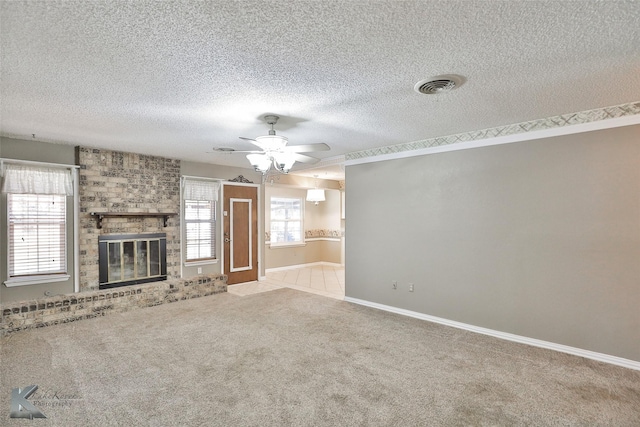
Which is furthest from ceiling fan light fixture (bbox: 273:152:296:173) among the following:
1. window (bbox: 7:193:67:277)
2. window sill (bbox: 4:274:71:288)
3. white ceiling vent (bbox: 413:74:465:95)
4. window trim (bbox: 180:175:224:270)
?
window sill (bbox: 4:274:71:288)

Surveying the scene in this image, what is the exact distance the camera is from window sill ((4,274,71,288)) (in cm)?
423

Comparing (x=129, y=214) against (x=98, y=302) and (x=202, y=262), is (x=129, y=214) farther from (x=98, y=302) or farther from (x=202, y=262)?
(x=202, y=262)

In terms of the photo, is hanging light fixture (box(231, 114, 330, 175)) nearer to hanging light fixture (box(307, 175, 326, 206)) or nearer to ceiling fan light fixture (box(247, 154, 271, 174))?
ceiling fan light fixture (box(247, 154, 271, 174))

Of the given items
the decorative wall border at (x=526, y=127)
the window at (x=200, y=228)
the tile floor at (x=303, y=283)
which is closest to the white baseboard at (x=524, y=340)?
the tile floor at (x=303, y=283)

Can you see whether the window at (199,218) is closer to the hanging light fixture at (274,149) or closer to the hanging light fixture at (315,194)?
the hanging light fixture at (315,194)

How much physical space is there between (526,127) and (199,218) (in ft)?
17.9

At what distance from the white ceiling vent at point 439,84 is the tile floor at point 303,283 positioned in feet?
12.8

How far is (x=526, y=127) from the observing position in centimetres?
361

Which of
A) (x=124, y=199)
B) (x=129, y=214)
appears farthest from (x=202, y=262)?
(x=124, y=199)

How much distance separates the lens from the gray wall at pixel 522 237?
123 inches

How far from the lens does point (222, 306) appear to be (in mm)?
5066

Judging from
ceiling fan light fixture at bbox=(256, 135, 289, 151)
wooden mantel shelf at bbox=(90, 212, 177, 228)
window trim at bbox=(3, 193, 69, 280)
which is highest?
ceiling fan light fixture at bbox=(256, 135, 289, 151)

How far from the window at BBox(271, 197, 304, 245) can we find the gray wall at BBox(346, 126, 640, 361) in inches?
161

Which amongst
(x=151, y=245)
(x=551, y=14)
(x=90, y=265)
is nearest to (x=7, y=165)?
(x=90, y=265)
